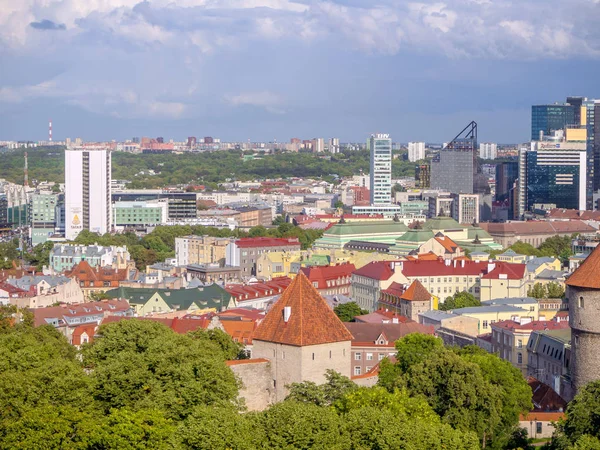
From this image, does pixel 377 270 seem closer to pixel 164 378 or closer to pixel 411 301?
pixel 411 301

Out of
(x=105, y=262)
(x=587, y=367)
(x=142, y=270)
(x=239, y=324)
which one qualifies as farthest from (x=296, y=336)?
(x=142, y=270)

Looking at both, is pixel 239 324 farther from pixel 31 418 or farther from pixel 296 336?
pixel 31 418

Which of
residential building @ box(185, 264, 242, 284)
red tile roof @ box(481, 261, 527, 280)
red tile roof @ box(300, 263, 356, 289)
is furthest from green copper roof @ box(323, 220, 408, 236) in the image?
red tile roof @ box(481, 261, 527, 280)

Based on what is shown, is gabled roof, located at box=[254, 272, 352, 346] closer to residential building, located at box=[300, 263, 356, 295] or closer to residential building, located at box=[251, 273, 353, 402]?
residential building, located at box=[251, 273, 353, 402]

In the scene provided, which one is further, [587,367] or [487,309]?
[487,309]

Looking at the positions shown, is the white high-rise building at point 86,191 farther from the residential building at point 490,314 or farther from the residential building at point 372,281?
the residential building at point 490,314

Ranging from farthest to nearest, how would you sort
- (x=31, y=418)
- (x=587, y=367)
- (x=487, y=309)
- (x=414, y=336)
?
(x=487, y=309) < (x=414, y=336) < (x=587, y=367) < (x=31, y=418)

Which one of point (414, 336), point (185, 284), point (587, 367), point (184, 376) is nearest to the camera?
point (184, 376)
